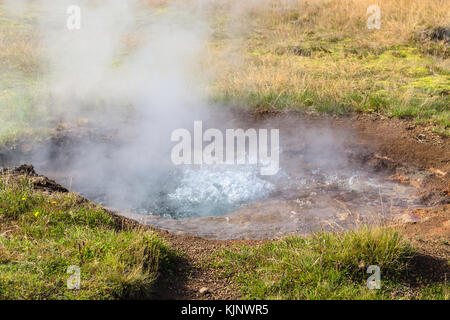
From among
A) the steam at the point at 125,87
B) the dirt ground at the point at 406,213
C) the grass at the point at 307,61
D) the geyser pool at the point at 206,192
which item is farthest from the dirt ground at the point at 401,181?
the steam at the point at 125,87

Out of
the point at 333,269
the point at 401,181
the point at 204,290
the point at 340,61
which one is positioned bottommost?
the point at 204,290

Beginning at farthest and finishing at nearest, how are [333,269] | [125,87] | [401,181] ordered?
[125,87]
[401,181]
[333,269]

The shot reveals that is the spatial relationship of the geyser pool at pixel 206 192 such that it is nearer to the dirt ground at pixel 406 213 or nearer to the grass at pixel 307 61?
the dirt ground at pixel 406 213

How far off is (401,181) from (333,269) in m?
2.54

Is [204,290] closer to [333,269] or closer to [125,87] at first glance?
[333,269]

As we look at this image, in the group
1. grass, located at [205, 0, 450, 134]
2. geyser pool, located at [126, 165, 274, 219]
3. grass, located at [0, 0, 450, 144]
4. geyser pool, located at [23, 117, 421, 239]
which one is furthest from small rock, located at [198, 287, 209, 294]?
grass, located at [205, 0, 450, 134]

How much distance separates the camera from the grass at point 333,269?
8.75 ft

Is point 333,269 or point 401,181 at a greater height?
point 401,181

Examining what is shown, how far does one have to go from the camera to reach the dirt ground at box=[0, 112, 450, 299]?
2.93m

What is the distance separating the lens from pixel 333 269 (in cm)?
282

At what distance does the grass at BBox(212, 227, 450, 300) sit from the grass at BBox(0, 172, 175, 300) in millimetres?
604

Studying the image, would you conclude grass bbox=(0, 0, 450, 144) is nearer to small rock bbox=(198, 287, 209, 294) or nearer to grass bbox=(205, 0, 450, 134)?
grass bbox=(205, 0, 450, 134)

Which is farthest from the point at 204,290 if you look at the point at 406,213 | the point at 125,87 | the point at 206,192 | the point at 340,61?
the point at 340,61

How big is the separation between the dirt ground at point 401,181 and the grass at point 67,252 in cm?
23
